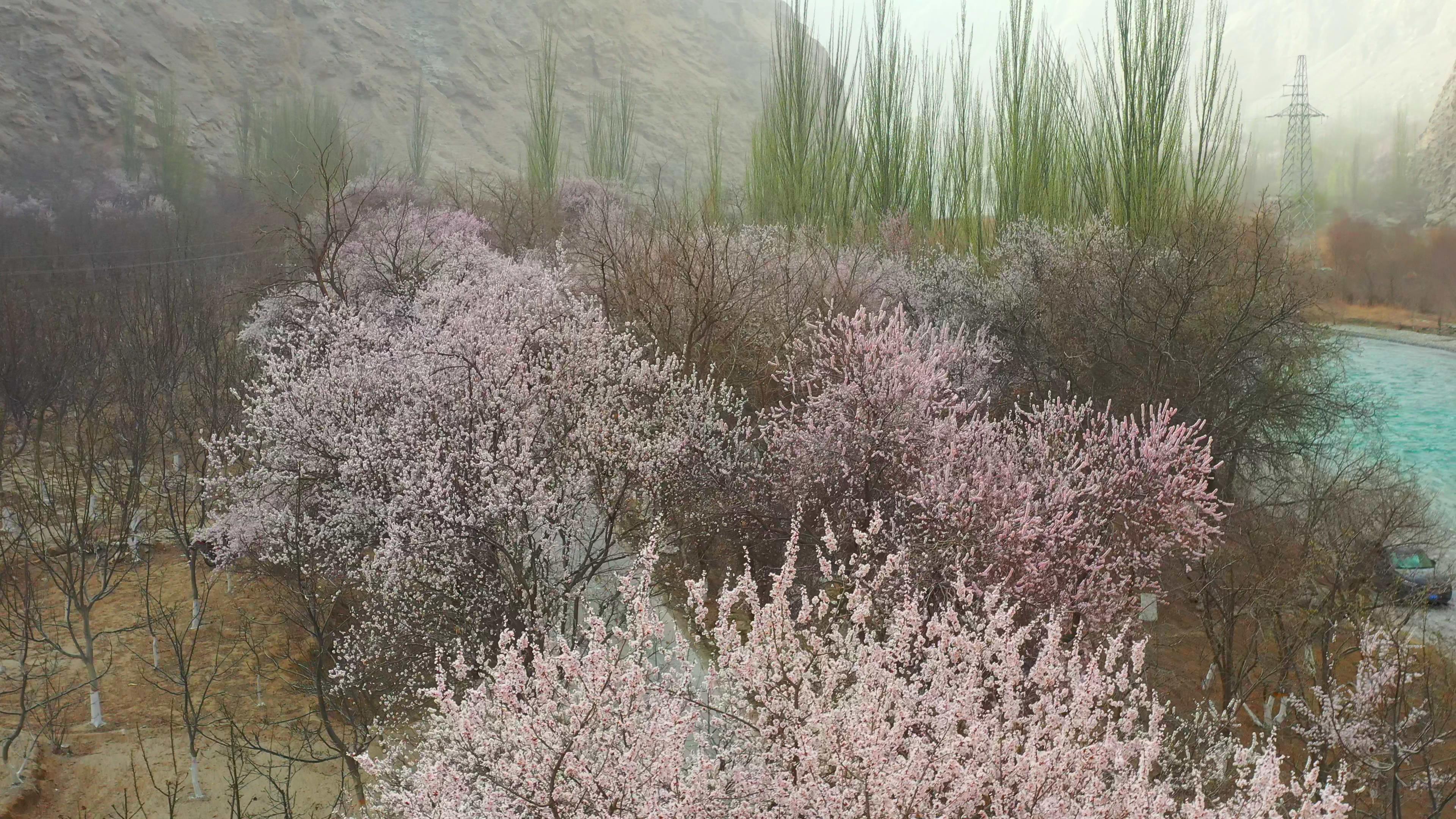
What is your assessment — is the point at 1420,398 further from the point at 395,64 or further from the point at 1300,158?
the point at 395,64

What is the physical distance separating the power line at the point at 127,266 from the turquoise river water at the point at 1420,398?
28.6 meters

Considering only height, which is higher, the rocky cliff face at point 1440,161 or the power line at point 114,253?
the rocky cliff face at point 1440,161

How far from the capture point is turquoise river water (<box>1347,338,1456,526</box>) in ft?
88.0

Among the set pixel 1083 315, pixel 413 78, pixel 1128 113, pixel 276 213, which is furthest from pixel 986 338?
pixel 413 78

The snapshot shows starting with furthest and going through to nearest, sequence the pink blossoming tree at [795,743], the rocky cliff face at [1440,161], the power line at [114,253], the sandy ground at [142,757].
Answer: the rocky cliff face at [1440,161] < the power line at [114,253] < the sandy ground at [142,757] < the pink blossoming tree at [795,743]

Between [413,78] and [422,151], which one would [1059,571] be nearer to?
[422,151]

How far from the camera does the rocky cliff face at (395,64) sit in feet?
128

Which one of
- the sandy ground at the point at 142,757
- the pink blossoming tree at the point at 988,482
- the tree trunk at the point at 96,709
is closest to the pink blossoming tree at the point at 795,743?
the pink blossoming tree at the point at 988,482

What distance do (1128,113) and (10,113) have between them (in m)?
35.8

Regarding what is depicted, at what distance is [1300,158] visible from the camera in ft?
104

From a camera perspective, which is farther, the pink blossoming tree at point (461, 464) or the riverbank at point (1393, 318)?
the riverbank at point (1393, 318)

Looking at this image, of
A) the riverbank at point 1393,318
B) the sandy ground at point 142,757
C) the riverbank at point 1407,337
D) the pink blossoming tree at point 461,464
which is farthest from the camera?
the riverbank at point 1393,318

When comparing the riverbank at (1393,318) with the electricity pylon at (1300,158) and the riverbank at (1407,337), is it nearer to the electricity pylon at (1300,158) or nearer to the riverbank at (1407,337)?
the riverbank at (1407,337)

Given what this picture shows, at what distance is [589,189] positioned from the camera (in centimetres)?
3453
